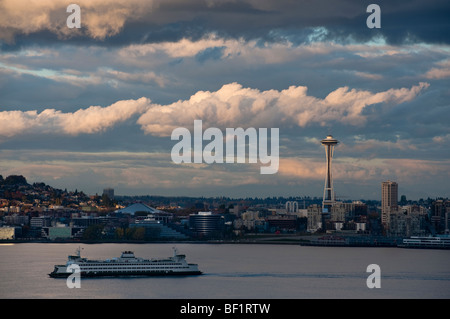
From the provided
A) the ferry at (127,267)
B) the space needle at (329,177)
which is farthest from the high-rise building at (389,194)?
the ferry at (127,267)

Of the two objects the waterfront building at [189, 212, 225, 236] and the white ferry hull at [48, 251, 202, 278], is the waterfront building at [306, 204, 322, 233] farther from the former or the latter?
the white ferry hull at [48, 251, 202, 278]

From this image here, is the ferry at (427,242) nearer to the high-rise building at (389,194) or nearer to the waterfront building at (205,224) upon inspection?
the waterfront building at (205,224)

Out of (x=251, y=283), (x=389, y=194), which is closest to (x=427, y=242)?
(x=389, y=194)

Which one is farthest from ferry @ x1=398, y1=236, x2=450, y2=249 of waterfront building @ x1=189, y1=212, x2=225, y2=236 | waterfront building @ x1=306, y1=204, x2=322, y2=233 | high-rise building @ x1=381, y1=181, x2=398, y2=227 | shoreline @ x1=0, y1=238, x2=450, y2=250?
high-rise building @ x1=381, y1=181, x2=398, y2=227

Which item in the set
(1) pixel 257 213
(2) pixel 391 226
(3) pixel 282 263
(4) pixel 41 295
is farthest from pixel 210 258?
(1) pixel 257 213
